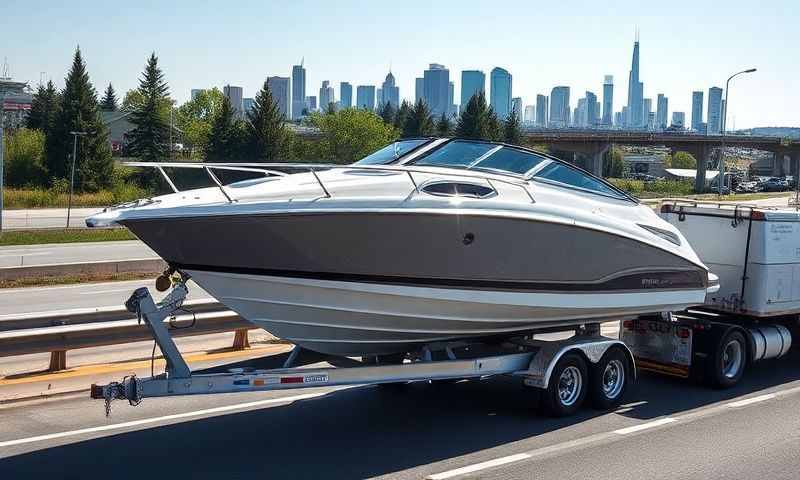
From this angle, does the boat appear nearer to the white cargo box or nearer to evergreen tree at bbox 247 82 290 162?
the white cargo box

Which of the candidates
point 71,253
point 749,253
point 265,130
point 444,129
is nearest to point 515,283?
point 749,253

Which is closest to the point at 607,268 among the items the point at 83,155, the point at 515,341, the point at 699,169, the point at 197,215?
the point at 515,341

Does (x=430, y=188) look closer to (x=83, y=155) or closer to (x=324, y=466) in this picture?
(x=324, y=466)

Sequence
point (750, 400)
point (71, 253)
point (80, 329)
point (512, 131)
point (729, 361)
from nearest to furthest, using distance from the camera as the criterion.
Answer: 1. point (80, 329)
2. point (750, 400)
3. point (729, 361)
4. point (71, 253)
5. point (512, 131)

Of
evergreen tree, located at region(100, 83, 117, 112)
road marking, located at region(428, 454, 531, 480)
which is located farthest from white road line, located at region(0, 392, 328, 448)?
evergreen tree, located at region(100, 83, 117, 112)

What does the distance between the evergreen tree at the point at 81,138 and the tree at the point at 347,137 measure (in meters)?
Result: 13.4

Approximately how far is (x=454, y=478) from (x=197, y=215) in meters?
3.21

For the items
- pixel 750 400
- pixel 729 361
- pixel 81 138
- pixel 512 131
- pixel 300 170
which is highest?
pixel 512 131

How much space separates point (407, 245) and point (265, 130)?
5139 cm

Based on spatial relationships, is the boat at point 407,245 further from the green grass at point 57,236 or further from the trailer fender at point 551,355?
the green grass at point 57,236

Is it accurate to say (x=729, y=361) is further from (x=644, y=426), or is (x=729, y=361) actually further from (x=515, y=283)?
(x=515, y=283)

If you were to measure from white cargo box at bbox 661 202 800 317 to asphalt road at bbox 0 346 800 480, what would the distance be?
1552 mm

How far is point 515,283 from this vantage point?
9.63 metres

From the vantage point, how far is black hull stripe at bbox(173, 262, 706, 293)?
834cm
